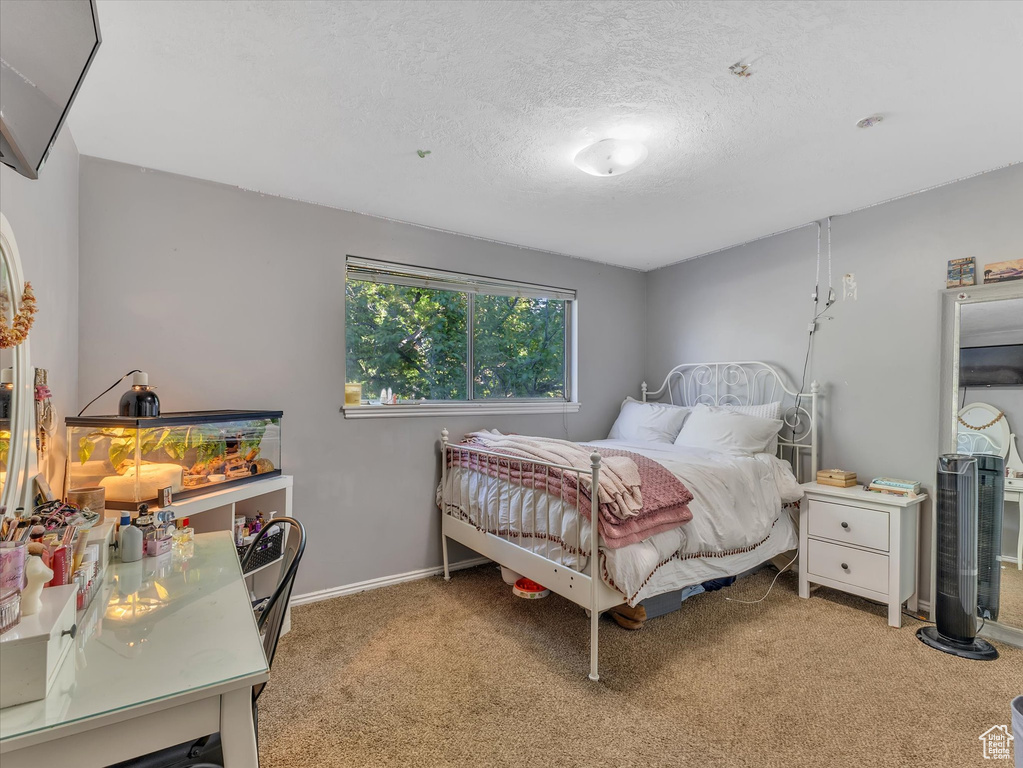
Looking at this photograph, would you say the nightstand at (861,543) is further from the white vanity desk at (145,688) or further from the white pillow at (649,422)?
the white vanity desk at (145,688)

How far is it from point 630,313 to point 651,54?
2.73 meters

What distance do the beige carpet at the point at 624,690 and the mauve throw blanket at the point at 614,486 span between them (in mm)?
600

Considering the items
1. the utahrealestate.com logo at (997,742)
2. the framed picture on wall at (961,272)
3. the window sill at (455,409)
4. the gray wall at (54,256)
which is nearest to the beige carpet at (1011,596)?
the utahrealestate.com logo at (997,742)

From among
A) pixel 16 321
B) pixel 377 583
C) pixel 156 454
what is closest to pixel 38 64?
pixel 16 321

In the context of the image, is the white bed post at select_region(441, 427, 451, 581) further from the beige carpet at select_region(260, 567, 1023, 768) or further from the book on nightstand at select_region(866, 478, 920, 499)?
the book on nightstand at select_region(866, 478, 920, 499)

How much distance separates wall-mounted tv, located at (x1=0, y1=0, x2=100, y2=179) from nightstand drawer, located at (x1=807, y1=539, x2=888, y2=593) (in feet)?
11.0

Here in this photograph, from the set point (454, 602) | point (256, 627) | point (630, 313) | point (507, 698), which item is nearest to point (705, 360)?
point (630, 313)

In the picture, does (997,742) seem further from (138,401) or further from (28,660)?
(138,401)

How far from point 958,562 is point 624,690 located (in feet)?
5.44

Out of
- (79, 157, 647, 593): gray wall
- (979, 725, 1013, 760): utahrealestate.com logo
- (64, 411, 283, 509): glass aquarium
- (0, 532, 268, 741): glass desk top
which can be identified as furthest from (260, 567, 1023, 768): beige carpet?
(64, 411, 283, 509): glass aquarium

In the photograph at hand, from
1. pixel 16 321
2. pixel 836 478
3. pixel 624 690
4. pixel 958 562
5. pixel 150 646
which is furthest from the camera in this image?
pixel 836 478

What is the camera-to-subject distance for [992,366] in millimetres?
2377

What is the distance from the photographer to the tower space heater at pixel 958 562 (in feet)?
7.38

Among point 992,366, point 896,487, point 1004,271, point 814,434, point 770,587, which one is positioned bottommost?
point 770,587
